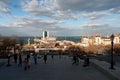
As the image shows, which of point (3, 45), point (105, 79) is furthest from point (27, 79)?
point (3, 45)

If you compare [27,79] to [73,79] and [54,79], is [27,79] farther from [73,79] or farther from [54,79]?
[73,79]

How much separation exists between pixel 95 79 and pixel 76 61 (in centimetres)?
1396

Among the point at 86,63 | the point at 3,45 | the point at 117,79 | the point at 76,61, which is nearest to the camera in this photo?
the point at 117,79

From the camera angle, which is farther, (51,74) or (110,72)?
Result: (51,74)

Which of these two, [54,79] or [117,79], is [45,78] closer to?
[54,79]

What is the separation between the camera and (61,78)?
18.6 metres

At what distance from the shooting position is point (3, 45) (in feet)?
239

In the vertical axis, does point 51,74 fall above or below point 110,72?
below

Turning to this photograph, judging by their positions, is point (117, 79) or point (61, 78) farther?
point (61, 78)

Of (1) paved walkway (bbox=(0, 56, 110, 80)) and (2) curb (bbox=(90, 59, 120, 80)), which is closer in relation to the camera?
(2) curb (bbox=(90, 59, 120, 80))

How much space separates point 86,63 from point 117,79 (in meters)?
12.2

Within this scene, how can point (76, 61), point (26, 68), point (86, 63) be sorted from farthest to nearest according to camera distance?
point (76, 61) → point (86, 63) → point (26, 68)

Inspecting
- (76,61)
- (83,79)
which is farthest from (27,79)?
(76,61)

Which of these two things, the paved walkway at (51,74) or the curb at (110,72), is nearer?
the curb at (110,72)
